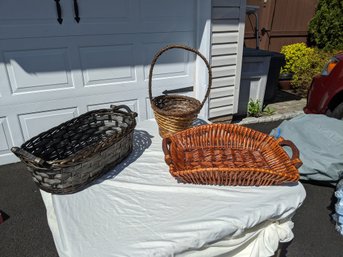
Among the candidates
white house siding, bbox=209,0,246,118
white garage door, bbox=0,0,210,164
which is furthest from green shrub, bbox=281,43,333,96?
white garage door, bbox=0,0,210,164

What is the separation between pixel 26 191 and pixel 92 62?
1.42 metres

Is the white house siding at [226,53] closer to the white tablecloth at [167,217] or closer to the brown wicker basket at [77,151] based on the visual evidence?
the brown wicker basket at [77,151]

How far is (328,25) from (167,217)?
600cm

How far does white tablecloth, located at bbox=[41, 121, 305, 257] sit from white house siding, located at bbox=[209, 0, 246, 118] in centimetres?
207

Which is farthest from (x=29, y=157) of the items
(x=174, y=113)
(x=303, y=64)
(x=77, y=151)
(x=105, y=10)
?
(x=303, y=64)

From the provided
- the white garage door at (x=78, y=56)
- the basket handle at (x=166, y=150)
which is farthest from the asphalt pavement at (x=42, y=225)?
the basket handle at (x=166, y=150)

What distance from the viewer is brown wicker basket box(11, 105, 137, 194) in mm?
1133

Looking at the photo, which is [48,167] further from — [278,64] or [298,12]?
[298,12]

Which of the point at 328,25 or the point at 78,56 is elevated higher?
the point at 328,25

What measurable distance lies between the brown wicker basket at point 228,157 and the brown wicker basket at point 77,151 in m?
0.28

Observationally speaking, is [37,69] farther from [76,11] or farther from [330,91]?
[330,91]

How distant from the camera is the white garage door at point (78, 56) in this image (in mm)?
2387

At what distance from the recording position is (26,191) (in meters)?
2.38

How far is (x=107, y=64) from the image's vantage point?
276cm
